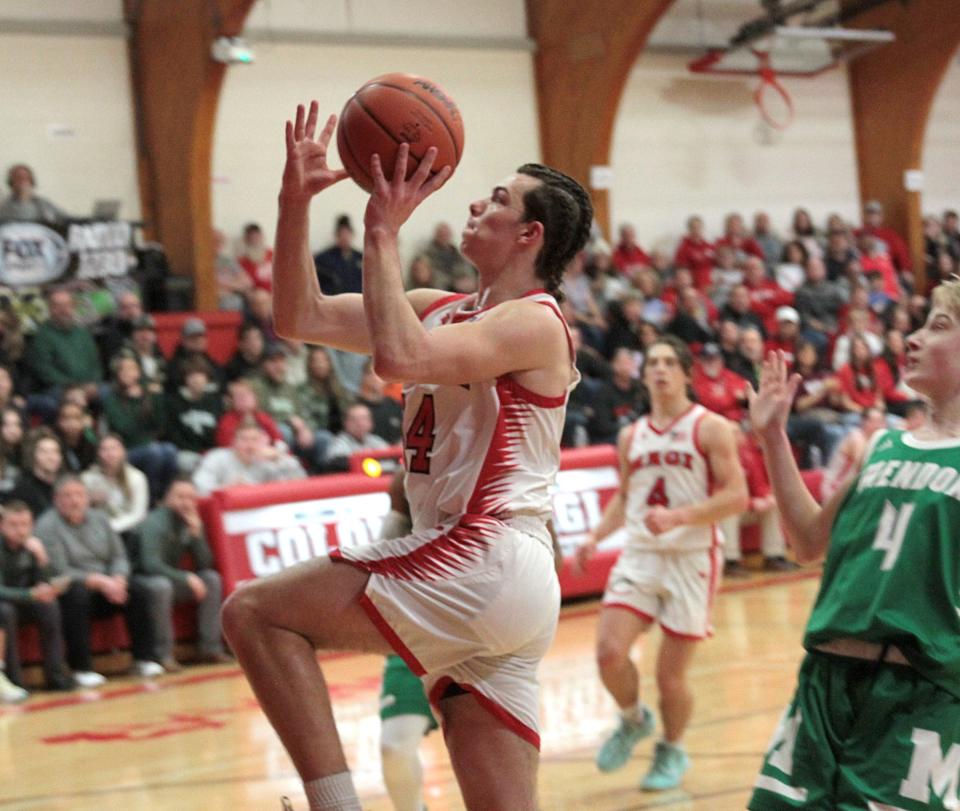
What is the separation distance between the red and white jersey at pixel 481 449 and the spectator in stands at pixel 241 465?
6.56 metres

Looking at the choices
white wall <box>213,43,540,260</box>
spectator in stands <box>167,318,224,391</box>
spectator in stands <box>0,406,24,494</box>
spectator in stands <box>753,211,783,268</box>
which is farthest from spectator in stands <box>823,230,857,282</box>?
spectator in stands <box>0,406,24,494</box>

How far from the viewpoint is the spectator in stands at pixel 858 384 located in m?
13.4

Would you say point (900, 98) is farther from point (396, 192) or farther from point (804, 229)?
point (396, 192)

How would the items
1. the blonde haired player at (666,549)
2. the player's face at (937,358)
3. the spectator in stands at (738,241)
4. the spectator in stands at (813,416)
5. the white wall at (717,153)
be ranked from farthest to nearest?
the white wall at (717,153) → the spectator in stands at (738,241) → the spectator in stands at (813,416) → the blonde haired player at (666,549) → the player's face at (937,358)

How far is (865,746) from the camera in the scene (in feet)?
9.90

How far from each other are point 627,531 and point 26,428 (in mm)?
4829

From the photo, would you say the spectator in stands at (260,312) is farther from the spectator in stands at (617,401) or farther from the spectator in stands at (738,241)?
the spectator in stands at (738,241)

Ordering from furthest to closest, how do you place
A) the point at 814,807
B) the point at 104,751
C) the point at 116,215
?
the point at 116,215, the point at 104,751, the point at 814,807

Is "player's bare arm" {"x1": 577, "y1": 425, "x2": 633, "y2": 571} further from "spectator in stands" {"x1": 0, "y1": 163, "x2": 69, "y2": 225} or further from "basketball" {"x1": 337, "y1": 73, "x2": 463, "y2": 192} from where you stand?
"spectator in stands" {"x1": 0, "y1": 163, "x2": 69, "y2": 225}

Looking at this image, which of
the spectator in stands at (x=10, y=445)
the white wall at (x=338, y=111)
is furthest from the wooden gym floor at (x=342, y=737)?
the white wall at (x=338, y=111)

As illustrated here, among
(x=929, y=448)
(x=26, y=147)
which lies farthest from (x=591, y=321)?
(x=929, y=448)

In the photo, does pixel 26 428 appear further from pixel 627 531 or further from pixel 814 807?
pixel 814 807

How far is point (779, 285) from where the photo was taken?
51.7ft

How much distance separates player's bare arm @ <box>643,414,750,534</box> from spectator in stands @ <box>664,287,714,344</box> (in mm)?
7234
